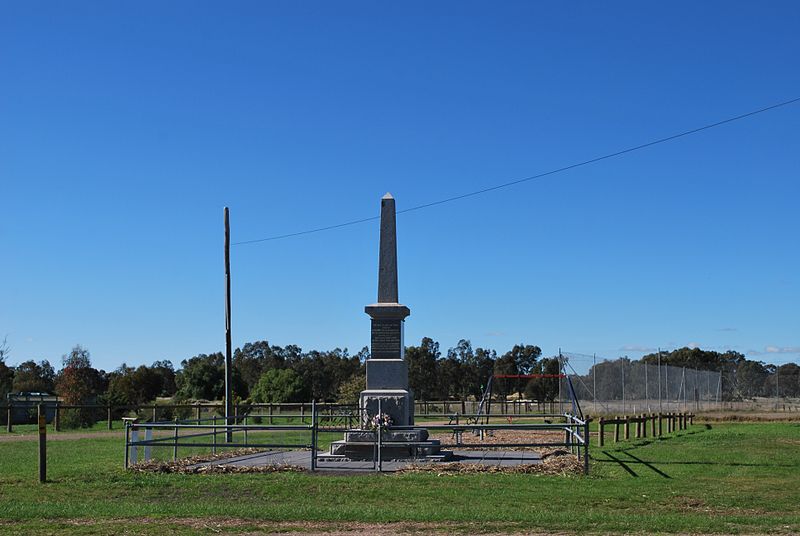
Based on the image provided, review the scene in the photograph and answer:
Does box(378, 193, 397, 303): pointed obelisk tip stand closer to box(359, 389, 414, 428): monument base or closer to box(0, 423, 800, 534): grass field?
box(359, 389, 414, 428): monument base

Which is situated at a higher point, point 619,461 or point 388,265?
point 388,265

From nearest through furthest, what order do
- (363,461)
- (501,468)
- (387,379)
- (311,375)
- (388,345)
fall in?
(501,468) < (363,461) < (387,379) < (388,345) < (311,375)

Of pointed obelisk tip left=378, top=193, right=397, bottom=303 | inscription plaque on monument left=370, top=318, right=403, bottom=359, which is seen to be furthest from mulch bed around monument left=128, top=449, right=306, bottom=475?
pointed obelisk tip left=378, top=193, right=397, bottom=303

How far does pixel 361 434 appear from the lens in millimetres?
21109

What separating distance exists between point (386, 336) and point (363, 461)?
3545 millimetres

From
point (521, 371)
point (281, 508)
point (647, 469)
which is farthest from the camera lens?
point (521, 371)

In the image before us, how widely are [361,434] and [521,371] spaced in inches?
3283

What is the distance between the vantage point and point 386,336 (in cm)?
2242

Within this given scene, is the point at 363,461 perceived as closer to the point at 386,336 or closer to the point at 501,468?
the point at 501,468

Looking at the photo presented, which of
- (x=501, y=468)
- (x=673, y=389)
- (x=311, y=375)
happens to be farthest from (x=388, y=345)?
(x=311, y=375)

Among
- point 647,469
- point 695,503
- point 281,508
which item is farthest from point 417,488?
point 647,469

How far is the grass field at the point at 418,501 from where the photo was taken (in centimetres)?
1164

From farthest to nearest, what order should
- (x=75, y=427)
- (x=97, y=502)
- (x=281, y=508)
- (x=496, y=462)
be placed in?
(x=75, y=427) → (x=496, y=462) → (x=97, y=502) → (x=281, y=508)

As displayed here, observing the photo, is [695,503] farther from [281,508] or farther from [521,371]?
[521,371]
